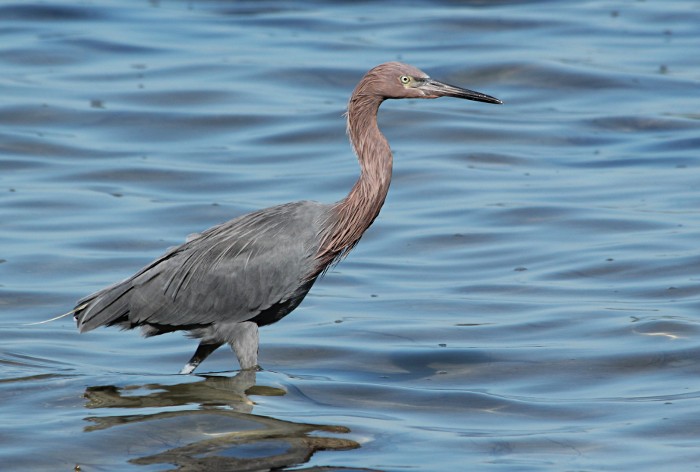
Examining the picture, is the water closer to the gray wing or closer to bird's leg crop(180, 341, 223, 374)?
bird's leg crop(180, 341, 223, 374)

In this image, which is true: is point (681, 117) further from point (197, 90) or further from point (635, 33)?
point (197, 90)

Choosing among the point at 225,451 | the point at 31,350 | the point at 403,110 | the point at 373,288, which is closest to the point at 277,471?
the point at 225,451

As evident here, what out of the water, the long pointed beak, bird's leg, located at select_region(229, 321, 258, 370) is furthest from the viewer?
the long pointed beak

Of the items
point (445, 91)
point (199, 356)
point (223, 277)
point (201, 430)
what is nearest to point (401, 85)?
point (445, 91)

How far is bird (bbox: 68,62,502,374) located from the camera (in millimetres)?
9117

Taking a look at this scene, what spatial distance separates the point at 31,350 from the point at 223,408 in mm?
2173

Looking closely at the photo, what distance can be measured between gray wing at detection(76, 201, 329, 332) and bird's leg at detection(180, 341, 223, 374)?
17 cm

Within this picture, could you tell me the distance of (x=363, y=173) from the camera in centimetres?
935

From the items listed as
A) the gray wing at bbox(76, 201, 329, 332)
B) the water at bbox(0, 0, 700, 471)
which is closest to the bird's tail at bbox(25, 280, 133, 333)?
the gray wing at bbox(76, 201, 329, 332)

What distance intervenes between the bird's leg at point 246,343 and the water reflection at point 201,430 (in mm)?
237

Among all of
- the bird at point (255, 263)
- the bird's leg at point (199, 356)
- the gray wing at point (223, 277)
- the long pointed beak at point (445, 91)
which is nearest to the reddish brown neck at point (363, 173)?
the bird at point (255, 263)

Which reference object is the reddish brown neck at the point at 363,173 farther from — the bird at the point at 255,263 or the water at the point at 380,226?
→ the water at the point at 380,226

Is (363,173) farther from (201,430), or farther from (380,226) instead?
(380,226)

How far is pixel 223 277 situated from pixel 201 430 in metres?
1.71
